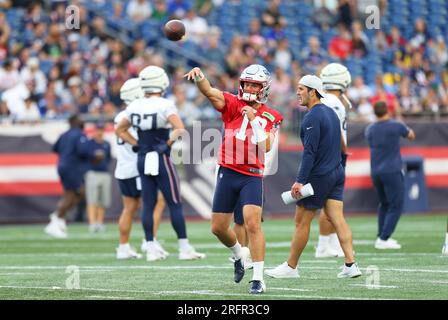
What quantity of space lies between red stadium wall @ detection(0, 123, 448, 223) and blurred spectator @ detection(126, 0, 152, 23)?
4549 millimetres

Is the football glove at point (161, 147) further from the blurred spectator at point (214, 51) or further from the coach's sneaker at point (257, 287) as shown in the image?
the blurred spectator at point (214, 51)

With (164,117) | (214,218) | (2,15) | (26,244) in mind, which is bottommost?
(26,244)

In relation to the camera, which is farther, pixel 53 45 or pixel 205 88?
pixel 53 45

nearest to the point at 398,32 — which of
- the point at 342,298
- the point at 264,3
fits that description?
the point at 264,3

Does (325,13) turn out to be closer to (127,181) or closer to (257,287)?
(127,181)

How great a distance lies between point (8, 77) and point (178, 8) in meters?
5.23

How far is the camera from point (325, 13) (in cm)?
2706

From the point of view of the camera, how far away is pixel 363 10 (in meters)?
26.9

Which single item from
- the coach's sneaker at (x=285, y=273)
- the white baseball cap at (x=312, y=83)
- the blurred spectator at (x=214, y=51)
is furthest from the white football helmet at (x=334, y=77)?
the blurred spectator at (x=214, y=51)

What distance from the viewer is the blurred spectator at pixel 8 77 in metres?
21.8

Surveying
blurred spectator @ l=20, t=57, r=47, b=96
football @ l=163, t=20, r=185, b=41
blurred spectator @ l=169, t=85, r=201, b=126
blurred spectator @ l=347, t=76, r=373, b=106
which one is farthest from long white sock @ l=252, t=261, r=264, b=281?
blurred spectator @ l=347, t=76, r=373, b=106

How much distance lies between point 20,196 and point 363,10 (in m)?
10.2

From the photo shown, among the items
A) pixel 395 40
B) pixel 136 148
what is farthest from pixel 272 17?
pixel 136 148
